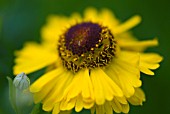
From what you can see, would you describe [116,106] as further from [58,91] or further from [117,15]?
[117,15]

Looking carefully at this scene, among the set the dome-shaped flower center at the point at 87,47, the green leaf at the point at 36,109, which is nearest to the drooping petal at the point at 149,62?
the dome-shaped flower center at the point at 87,47

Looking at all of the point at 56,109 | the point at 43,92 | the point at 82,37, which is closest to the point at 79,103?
the point at 56,109

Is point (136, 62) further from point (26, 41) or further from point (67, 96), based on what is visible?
point (26, 41)

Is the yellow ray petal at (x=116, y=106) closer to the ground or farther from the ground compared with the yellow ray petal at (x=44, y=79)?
closer to the ground

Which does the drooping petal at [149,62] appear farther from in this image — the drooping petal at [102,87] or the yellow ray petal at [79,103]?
the yellow ray petal at [79,103]

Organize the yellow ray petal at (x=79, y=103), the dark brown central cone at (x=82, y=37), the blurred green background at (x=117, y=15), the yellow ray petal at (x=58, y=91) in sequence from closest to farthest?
1. the yellow ray petal at (x=79, y=103)
2. the yellow ray petal at (x=58, y=91)
3. the dark brown central cone at (x=82, y=37)
4. the blurred green background at (x=117, y=15)

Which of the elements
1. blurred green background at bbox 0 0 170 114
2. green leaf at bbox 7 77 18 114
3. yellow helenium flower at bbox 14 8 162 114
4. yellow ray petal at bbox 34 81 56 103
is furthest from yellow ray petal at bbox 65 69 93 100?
blurred green background at bbox 0 0 170 114

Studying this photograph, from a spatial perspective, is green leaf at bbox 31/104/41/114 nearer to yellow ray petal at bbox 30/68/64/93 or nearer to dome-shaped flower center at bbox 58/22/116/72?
Result: yellow ray petal at bbox 30/68/64/93
